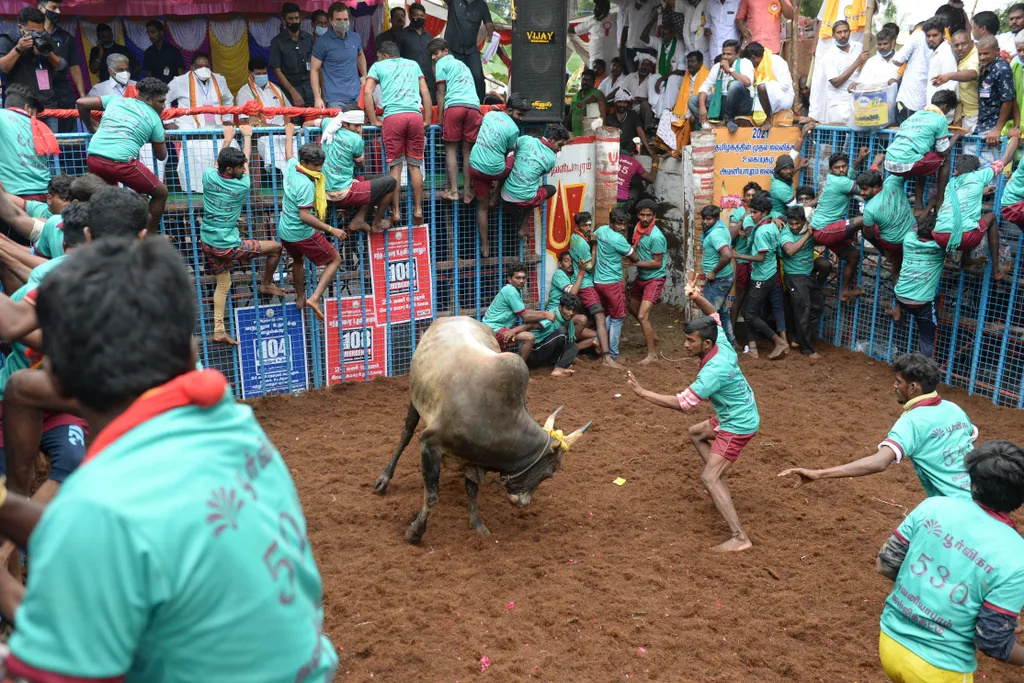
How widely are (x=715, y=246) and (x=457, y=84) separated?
12.9 feet

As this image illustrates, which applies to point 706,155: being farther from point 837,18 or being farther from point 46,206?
point 46,206

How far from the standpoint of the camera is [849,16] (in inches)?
489

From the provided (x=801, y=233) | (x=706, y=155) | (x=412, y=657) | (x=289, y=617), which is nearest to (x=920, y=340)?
(x=801, y=233)

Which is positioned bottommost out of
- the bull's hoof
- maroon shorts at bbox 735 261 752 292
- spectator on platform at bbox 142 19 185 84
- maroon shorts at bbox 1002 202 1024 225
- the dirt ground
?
the dirt ground

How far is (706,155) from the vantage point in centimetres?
1255

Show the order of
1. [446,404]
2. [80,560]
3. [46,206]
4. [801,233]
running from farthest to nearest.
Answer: [801,233] → [46,206] → [446,404] → [80,560]

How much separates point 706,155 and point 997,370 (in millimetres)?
4563

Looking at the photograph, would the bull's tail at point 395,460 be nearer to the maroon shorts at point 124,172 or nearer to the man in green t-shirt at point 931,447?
the maroon shorts at point 124,172

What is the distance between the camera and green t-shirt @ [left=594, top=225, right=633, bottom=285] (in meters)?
11.6

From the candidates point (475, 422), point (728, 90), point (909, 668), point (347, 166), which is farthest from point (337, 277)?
point (909, 668)

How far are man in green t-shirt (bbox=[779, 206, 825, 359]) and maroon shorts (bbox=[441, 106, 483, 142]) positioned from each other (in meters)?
4.28

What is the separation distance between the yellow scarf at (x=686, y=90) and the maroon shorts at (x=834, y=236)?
10.9 ft

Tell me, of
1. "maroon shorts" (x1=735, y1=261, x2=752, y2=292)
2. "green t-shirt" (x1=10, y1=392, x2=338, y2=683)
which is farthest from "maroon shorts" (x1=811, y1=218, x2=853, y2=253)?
"green t-shirt" (x1=10, y1=392, x2=338, y2=683)

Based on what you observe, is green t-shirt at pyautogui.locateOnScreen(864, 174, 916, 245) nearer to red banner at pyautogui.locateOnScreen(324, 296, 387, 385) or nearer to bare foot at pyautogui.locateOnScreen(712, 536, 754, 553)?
bare foot at pyautogui.locateOnScreen(712, 536, 754, 553)
